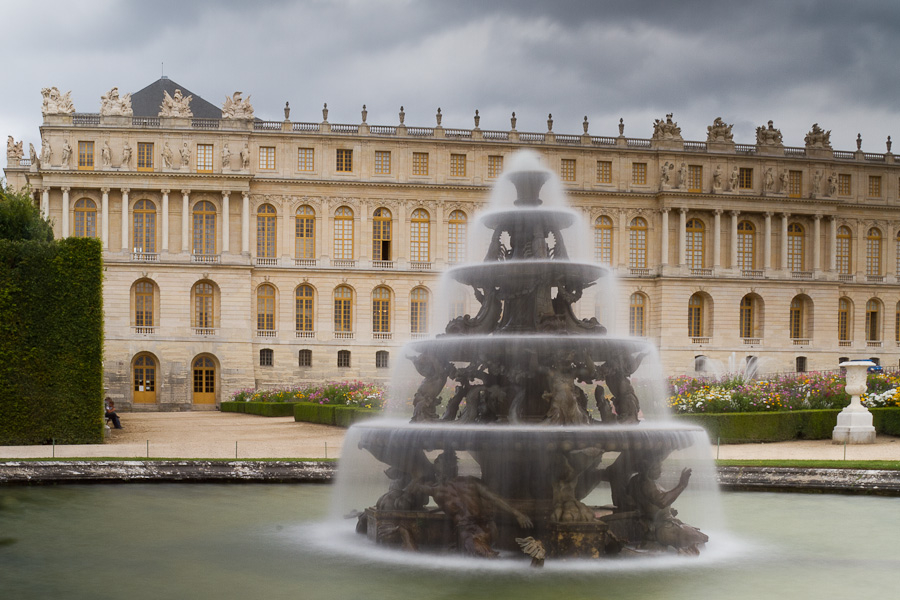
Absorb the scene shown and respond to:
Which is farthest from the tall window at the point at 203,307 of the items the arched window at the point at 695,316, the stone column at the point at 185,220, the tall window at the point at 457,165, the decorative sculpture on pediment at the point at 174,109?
the arched window at the point at 695,316

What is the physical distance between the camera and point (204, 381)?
49.5 metres

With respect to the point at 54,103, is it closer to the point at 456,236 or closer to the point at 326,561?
the point at 456,236

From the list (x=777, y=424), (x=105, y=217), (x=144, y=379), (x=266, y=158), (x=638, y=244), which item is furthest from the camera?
(x=638, y=244)

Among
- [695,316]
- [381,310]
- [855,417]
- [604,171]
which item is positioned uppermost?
[604,171]

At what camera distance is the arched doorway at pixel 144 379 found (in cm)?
4850

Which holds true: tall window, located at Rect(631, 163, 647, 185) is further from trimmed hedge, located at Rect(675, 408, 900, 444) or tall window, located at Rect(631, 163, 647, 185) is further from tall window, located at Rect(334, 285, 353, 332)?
trimmed hedge, located at Rect(675, 408, 900, 444)

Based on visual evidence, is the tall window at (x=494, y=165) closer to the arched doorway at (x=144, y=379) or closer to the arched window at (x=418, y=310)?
the arched window at (x=418, y=310)

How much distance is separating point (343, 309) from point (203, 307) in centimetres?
→ 738

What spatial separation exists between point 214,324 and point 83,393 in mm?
28235

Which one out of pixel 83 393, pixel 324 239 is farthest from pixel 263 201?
pixel 83 393

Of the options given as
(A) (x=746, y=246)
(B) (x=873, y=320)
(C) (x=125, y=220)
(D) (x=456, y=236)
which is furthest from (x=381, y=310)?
(B) (x=873, y=320)

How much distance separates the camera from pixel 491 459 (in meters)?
10.3

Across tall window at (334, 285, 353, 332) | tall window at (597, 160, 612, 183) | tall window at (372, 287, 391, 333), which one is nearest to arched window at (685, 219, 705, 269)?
tall window at (597, 160, 612, 183)

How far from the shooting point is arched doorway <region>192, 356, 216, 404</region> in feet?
162
